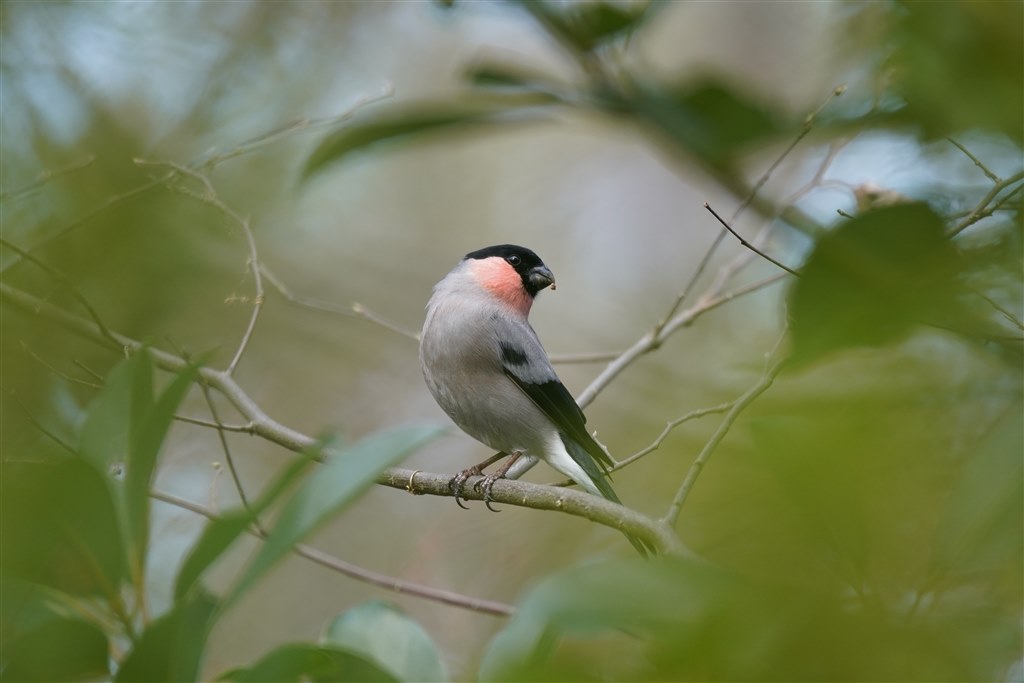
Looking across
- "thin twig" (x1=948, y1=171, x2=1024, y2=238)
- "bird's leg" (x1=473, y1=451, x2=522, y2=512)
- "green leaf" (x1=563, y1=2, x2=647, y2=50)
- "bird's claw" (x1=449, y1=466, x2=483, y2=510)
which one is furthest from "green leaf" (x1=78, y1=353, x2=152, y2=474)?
"bird's claw" (x1=449, y1=466, x2=483, y2=510)

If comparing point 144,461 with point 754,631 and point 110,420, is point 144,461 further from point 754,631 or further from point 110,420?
point 754,631

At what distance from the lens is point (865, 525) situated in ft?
1.80

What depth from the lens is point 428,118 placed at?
3.05ft

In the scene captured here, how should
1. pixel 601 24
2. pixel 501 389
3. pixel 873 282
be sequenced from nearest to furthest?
pixel 873 282
pixel 601 24
pixel 501 389

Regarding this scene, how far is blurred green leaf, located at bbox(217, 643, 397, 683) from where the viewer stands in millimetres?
1066

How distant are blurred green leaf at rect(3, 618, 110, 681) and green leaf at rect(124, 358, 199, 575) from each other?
0.31ft

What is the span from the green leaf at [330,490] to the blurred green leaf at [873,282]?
49 centimetres

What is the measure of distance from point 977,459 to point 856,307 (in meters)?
0.12

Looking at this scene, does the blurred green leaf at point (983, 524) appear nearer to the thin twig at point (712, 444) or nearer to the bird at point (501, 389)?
the thin twig at point (712, 444)

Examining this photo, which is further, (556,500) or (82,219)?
(556,500)

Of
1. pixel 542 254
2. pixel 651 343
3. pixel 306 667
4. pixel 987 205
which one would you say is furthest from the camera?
pixel 542 254

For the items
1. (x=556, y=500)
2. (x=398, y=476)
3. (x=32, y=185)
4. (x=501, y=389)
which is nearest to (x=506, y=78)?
(x=32, y=185)

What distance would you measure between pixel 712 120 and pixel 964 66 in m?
0.19

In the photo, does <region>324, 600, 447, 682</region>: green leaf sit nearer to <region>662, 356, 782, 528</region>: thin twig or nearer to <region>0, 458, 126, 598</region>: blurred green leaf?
<region>0, 458, 126, 598</region>: blurred green leaf
